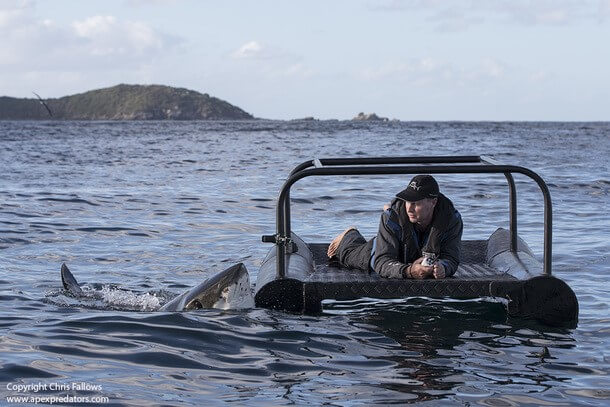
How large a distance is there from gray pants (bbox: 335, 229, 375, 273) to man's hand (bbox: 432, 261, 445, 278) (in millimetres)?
896

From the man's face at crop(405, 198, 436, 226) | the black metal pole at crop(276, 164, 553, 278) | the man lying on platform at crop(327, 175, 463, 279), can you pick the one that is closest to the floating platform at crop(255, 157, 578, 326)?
the black metal pole at crop(276, 164, 553, 278)

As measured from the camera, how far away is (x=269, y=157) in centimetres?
4550

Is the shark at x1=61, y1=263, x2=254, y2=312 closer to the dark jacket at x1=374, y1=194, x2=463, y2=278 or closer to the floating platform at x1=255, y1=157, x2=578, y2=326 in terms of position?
the floating platform at x1=255, y1=157, x2=578, y2=326

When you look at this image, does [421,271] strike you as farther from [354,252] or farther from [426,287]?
[354,252]

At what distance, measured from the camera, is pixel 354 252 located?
33.4ft

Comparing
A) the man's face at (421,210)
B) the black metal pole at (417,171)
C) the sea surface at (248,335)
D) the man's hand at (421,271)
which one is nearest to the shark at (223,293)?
the sea surface at (248,335)

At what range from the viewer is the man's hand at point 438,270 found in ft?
29.4

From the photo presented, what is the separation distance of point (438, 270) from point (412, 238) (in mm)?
495

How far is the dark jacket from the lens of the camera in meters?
9.23

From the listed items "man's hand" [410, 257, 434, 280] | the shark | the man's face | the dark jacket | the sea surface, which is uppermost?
the man's face

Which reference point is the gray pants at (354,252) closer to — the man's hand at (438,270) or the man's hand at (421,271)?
the man's hand at (421,271)

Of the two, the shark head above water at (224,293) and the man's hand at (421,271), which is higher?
the man's hand at (421,271)

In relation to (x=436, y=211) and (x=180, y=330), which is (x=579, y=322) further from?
(x=180, y=330)

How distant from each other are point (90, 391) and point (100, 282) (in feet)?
17.0
